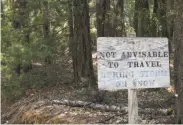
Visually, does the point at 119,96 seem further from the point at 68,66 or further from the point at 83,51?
the point at 68,66

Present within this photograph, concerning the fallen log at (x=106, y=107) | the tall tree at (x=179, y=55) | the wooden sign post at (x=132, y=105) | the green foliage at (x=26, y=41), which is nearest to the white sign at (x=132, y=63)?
the wooden sign post at (x=132, y=105)

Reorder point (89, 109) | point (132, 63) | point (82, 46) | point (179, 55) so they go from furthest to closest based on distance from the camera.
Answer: point (82, 46), point (89, 109), point (179, 55), point (132, 63)

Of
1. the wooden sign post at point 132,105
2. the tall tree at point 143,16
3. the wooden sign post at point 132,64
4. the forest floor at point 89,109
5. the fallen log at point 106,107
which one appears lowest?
the forest floor at point 89,109

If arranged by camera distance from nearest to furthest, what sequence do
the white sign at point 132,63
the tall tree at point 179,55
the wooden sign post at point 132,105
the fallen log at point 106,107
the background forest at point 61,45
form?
the white sign at point 132,63, the wooden sign post at point 132,105, the tall tree at point 179,55, the fallen log at point 106,107, the background forest at point 61,45

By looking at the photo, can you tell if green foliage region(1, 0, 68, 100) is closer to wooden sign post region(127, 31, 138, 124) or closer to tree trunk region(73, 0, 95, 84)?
tree trunk region(73, 0, 95, 84)

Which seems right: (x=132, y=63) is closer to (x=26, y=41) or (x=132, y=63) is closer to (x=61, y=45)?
(x=26, y=41)

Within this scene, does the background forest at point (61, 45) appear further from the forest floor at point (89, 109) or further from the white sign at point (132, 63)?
the white sign at point (132, 63)

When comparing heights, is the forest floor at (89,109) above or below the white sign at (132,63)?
below

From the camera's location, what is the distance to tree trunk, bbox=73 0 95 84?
10.6 meters

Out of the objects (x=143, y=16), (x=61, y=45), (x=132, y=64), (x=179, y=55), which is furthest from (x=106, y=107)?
(x=61, y=45)

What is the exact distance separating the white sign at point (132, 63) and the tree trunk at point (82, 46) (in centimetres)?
602

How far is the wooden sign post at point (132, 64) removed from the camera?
173 inches

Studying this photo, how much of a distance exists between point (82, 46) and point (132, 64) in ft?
21.2

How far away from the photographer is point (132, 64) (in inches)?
177
